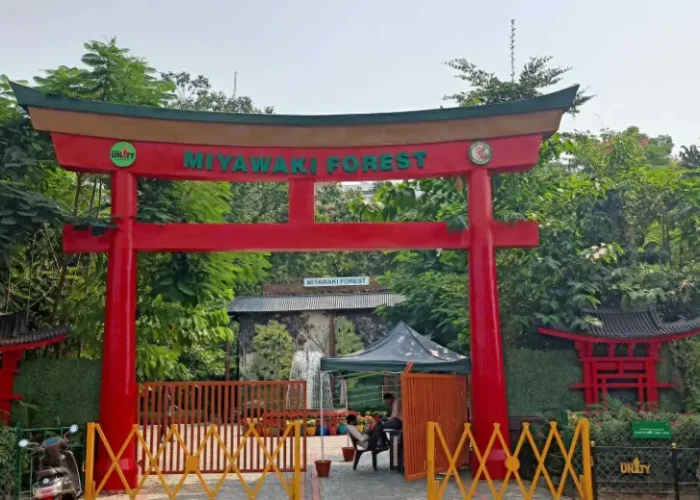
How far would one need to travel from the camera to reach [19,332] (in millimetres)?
11664

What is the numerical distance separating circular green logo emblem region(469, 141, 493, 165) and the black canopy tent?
366cm

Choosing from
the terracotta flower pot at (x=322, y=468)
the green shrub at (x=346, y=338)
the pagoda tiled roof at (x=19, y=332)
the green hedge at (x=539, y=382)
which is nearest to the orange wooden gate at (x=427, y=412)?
the green hedge at (x=539, y=382)

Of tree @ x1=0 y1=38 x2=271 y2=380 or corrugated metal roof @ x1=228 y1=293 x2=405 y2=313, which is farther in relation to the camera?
corrugated metal roof @ x1=228 y1=293 x2=405 y2=313

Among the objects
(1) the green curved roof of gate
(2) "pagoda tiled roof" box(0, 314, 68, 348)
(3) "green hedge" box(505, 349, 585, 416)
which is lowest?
(3) "green hedge" box(505, 349, 585, 416)

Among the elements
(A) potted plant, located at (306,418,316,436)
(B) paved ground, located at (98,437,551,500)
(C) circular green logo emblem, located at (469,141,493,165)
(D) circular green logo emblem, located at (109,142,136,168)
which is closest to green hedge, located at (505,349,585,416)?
(B) paved ground, located at (98,437,551,500)

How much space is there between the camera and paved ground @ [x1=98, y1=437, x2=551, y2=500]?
10.2 meters

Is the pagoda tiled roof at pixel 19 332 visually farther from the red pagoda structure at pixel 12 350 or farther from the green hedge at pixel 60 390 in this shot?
the green hedge at pixel 60 390

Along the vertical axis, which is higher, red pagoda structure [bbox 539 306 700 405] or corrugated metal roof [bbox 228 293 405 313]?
corrugated metal roof [bbox 228 293 405 313]

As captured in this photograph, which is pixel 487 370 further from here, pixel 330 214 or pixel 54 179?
pixel 330 214

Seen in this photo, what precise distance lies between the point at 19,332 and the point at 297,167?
206 inches

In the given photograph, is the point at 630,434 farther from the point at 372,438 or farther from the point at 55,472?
the point at 55,472

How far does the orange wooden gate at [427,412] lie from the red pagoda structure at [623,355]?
1929 millimetres

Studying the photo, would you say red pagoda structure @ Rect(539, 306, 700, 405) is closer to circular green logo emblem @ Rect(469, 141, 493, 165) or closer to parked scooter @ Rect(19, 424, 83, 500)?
circular green logo emblem @ Rect(469, 141, 493, 165)

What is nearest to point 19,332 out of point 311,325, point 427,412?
point 427,412
